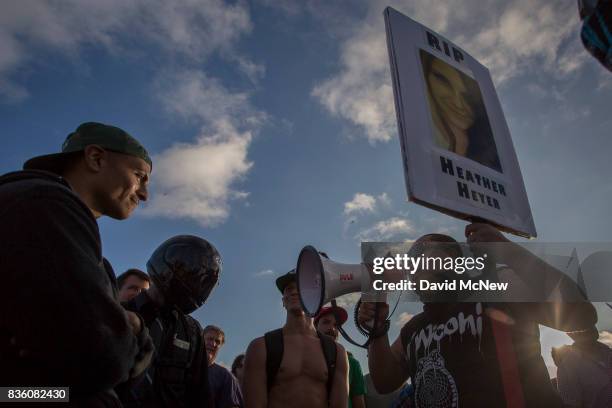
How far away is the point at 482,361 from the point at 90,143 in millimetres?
2873

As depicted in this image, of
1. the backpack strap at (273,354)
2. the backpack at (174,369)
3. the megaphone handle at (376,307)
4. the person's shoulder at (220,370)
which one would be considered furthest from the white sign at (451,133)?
the person's shoulder at (220,370)

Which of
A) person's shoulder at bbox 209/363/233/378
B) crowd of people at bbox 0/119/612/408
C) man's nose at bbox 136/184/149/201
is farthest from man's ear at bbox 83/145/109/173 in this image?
person's shoulder at bbox 209/363/233/378

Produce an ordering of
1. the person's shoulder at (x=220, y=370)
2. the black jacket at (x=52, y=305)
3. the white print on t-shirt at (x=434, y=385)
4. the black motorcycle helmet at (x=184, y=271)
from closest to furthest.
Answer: the black jacket at (x=52, y=305) < the white print on t-shirt at (x=434, y=385) < the black motorcycle helmet at (x=184, y=271) < the person's shoulder at (x=220, y=370)

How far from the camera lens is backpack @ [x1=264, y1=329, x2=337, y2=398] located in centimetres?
477

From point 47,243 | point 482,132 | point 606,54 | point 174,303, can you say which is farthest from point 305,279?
point 606,54

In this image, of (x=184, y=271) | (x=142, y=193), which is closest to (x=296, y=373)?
(x=184, y=271)

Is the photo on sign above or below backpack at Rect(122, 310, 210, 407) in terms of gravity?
above

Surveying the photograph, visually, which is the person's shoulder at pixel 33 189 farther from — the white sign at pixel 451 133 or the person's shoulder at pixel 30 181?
the white sign at pixel 451 133

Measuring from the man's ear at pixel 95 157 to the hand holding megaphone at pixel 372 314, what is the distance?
2.28 metres

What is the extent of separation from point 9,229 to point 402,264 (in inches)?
102

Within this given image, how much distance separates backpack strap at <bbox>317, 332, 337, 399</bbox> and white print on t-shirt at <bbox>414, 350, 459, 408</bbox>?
205 cm

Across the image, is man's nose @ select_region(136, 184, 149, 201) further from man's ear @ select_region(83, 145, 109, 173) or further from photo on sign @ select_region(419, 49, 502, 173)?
photo on sign @ select_region(419, 49, 502, 173)

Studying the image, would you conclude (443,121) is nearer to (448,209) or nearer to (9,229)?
(448,209)

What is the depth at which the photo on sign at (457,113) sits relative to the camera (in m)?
2.87
